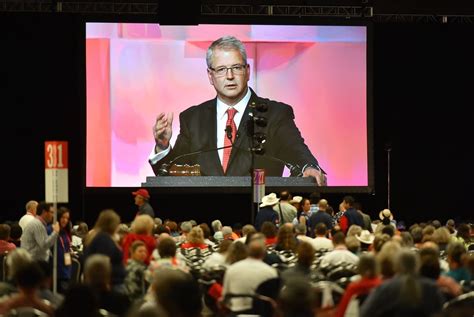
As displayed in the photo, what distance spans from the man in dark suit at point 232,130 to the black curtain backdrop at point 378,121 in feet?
9.22

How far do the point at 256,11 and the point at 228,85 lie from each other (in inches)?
112

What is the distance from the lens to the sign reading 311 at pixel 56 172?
1202 centimetres

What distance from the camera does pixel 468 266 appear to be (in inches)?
367

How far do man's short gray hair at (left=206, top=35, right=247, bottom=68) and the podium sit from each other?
266 cm

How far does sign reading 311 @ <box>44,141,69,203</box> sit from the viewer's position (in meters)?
12.0

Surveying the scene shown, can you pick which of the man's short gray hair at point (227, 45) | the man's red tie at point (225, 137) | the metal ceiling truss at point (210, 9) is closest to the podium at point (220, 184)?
the man's red tie at point (225, 137)

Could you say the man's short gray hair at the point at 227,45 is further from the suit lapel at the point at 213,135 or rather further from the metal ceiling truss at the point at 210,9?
the suit lapel at the point at 213,135

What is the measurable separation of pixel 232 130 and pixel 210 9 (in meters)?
3.31

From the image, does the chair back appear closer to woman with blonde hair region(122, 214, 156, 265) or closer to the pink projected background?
woman with blonde hair region(122, 214, 156, 265)

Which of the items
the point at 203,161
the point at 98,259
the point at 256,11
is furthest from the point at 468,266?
the point at 256,11

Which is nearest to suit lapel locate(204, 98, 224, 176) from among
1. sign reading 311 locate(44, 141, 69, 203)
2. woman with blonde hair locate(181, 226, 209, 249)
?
woman with blonde hair locate(181, 226, 209, 249)

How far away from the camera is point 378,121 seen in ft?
94.2

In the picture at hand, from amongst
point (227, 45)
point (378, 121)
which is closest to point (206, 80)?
point (227, 45)

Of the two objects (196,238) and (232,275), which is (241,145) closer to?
(196,238)
